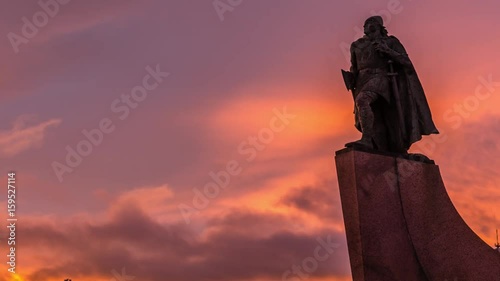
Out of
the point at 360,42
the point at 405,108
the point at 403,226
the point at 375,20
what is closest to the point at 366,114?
the point at 405,108

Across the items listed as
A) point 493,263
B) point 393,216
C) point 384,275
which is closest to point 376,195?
point 393,216

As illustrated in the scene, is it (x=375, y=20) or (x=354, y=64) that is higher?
(x=375, y=20)

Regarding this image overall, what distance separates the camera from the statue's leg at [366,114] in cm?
1456

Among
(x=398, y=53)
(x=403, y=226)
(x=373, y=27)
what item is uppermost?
(x=373, y=27)

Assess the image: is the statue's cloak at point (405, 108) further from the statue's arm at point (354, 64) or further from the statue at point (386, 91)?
the statue's arm at point (354, 64)

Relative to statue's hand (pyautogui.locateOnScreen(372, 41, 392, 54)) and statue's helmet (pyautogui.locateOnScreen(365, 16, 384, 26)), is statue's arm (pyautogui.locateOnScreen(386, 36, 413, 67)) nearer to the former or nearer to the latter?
statue's hand (pyautogui.locateOnScreen(372, 41, 392, 54))

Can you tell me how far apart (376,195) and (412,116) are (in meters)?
2.13

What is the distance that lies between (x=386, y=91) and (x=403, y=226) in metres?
2.63

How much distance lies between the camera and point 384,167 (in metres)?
14.1

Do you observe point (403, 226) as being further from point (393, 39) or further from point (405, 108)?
point (393, 39)

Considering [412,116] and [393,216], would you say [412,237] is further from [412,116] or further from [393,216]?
[412,116]

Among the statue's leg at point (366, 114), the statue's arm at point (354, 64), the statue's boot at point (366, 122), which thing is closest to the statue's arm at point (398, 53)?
the statue's arm at point (354, 64)

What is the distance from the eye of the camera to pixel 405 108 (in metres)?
15.3

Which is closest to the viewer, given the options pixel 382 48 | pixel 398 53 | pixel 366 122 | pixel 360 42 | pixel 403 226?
pixel 403 226
